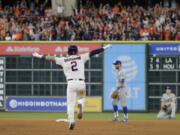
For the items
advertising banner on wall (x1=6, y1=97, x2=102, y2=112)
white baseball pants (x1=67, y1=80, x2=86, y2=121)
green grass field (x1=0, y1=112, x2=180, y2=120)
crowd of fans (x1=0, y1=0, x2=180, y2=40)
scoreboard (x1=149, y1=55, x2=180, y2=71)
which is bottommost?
green grass field (x1=0, y1=112, x2=180, y2=120)

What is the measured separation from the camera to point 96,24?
3170 cm

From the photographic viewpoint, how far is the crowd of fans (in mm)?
30875

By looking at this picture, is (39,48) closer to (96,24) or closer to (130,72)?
(96,24)

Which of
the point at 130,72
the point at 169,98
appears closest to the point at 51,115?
the point at 130,72

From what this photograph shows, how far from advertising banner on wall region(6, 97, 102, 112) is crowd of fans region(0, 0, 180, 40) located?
316 cm

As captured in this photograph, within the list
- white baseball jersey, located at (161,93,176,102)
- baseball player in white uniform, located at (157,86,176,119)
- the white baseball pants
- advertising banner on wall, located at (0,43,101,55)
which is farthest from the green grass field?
the white baseball pants

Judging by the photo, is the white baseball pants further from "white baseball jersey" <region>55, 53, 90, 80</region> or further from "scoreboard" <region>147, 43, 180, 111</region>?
"scoreboard" <region>147, 43, 180, 111</region>

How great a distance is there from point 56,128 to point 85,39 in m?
12.6

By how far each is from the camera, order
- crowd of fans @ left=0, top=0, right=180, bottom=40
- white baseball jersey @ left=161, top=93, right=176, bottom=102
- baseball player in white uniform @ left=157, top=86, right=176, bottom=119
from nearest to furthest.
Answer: baseball player in white uniform @ left=157, top=86, right=176, bottom=119
white baseball jersey @ left=161, top=93, right=176, bottom=102
crowd of fans @ left=0, top=0, right=180, bottom=40

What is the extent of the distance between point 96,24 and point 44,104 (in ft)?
16.1

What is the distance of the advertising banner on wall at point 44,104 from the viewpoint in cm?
3022

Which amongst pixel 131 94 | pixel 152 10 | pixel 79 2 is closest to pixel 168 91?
pixel 131 94

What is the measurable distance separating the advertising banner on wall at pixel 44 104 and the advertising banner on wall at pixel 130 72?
1.92 ft

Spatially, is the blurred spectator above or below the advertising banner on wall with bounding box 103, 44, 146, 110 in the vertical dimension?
above
